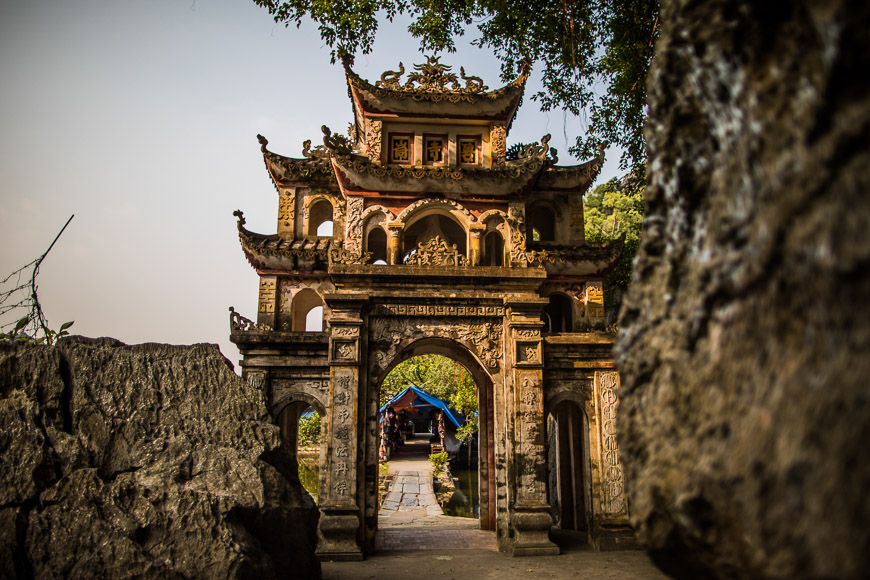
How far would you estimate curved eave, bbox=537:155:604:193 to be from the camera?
14.2m

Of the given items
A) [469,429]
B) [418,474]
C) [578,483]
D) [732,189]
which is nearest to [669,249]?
[732,189]

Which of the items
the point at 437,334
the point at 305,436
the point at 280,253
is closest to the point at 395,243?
the point at 437,334

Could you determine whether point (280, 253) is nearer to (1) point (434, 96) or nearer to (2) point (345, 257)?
(2) point (345, 257)

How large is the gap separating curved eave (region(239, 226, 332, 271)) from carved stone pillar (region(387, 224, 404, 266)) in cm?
Answer: 224

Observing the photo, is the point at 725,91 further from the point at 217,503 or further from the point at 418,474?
the point at 418,474

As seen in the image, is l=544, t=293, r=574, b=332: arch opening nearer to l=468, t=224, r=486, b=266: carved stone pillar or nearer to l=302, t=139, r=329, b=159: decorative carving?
l=468, t=224, r=486, b=266: carved stone pillar

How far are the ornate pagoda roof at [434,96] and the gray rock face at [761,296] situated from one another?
10.7 m

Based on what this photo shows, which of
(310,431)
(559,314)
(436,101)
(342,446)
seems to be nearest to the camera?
(342,446)

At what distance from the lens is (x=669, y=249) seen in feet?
A: 7.04

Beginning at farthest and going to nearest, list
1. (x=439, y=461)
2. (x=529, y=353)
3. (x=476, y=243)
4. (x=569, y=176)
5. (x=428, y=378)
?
1. (x=428, y=378)
2. (x=439, y=461)
3. (x=569, y=176)
4. (x=476, y=243)
5. (x=529, y=353)

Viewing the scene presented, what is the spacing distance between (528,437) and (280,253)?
7.18m

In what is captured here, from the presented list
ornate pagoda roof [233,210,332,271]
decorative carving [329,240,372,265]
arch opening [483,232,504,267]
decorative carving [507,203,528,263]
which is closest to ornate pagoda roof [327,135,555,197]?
decorative carving [507,203,528,263]

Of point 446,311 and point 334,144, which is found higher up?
point 334,144

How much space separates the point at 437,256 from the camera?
1134cm
